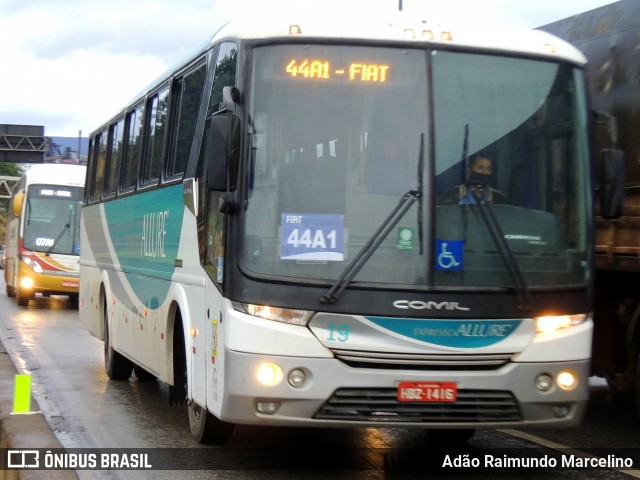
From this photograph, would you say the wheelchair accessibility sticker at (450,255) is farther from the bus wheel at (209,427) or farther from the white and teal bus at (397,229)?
the bus wheel at (209,427)

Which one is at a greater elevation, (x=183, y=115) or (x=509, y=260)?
(x=183, y=115)

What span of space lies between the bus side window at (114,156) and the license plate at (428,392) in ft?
21.9

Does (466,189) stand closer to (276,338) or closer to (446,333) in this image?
(446,333)

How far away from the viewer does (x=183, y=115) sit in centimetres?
964

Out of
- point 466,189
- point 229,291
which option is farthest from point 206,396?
point 466,189

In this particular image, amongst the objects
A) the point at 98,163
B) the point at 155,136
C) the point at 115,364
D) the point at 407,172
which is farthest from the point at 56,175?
the point at 407,172

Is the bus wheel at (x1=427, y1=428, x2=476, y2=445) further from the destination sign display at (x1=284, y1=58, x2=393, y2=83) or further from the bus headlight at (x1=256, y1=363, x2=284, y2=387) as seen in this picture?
the destination sign display at (x1=284, y1=58, x2=393, y2=83)

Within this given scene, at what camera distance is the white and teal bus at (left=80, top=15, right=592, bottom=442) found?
7.23 meters

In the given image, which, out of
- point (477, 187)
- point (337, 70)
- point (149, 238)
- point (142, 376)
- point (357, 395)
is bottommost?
point (142, 376)

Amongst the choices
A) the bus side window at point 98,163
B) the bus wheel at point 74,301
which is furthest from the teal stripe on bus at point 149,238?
the bus wheel at point 74,301

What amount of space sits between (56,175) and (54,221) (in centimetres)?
125

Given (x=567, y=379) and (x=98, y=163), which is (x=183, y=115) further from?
(x=98, y=163)

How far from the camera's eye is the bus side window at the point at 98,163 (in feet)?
47.8

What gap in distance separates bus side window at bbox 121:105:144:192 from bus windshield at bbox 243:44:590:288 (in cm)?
457
